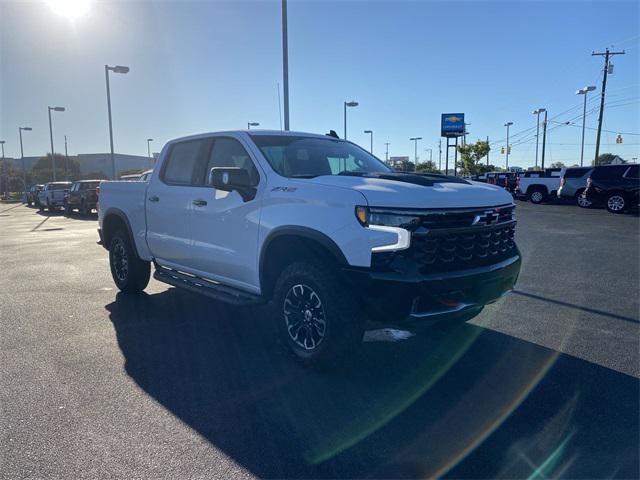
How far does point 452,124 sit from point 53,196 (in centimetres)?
3385

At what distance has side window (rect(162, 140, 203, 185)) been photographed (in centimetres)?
545

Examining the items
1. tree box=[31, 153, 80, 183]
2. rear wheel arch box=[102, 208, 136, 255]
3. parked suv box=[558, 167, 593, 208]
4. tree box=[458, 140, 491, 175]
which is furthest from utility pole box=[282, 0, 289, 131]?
tree box=[31, 153, 80, 183]

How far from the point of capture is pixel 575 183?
22.2 meters

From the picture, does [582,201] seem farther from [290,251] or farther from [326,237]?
[326,237]

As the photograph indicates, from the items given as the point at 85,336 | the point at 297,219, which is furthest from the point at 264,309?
the point at 297,219

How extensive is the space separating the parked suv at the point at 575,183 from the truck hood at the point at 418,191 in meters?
20.4

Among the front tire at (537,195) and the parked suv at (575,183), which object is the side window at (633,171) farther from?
the front tire at (537,195)

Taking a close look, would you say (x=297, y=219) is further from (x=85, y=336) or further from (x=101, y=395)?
(x=85, y=336)

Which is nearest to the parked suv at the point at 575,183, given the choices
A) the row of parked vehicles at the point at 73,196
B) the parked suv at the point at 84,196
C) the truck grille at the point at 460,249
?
the truck grille at the point at 460,249

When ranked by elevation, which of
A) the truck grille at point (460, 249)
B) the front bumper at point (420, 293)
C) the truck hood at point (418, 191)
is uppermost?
the truck hood at point (418, 191)

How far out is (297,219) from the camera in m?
3.94

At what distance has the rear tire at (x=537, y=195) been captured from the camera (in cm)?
2659

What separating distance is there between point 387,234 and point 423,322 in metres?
0.69

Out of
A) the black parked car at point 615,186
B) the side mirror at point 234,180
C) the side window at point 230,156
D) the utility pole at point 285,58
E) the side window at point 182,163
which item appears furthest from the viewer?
the black parked car at point 615,186
